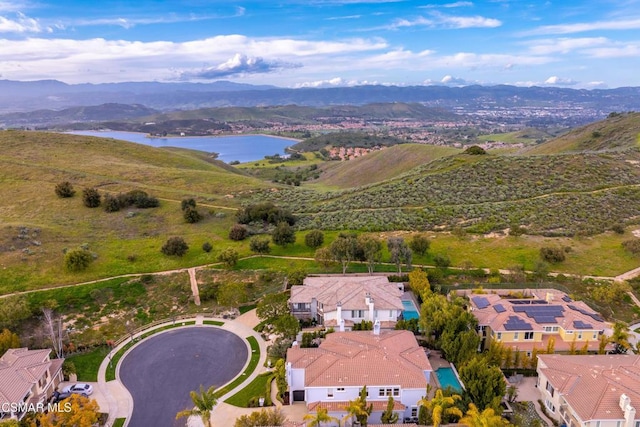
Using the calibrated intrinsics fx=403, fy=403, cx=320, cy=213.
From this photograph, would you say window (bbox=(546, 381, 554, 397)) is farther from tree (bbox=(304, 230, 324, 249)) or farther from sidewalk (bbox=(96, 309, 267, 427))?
tree (bbox=(304, 230, 324, 249))

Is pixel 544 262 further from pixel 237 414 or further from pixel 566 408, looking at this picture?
pixel 237 414

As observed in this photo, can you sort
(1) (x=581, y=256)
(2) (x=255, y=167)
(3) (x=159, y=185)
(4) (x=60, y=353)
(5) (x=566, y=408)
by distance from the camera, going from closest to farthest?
(5) (x=566, y=408) → (4) (x=60, y=353) → (1) (x=581, y=256) → (3) (x=159, y=185) → (2) (x=255, y=167)

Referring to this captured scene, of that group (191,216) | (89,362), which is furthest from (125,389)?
(191,216)

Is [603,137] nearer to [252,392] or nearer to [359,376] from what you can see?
[359,376]

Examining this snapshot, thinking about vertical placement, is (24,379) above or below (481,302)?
below

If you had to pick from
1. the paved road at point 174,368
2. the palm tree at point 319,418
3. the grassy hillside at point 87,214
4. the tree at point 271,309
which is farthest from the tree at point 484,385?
the grassy hillside at point 87,214

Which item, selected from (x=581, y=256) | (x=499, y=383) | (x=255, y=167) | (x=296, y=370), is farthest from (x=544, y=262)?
(x=255, y=167)
